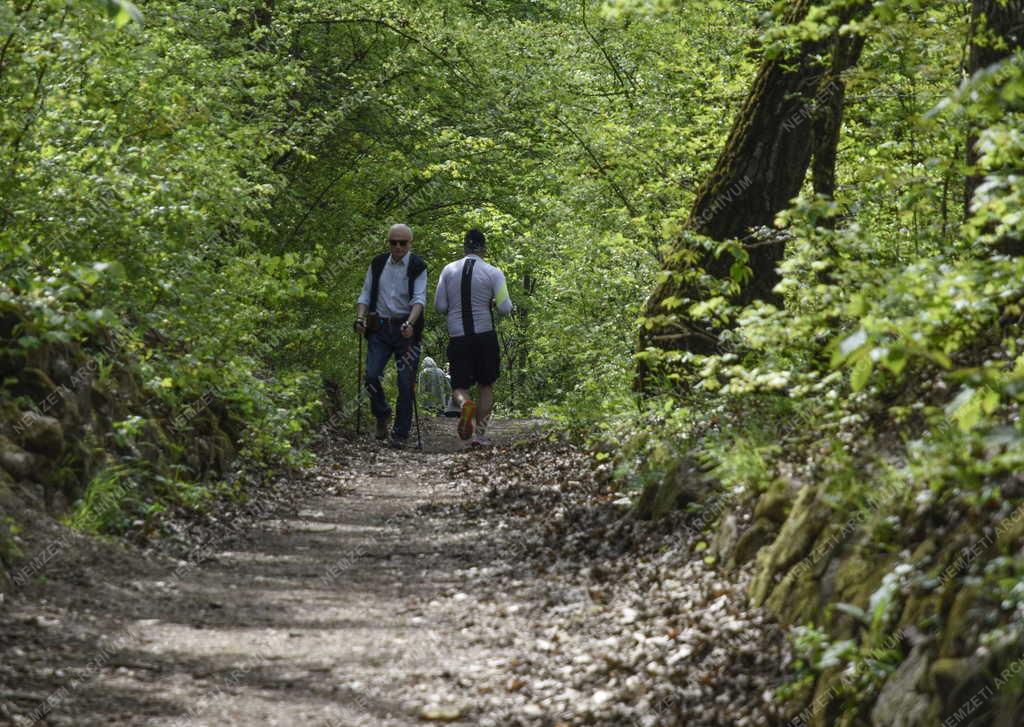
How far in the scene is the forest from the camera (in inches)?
167

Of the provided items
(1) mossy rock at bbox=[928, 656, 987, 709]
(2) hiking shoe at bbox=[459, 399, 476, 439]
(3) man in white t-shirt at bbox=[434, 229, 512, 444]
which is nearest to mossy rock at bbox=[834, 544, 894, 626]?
(1) mossy rock at bbox=[928, 656, 987, 709]

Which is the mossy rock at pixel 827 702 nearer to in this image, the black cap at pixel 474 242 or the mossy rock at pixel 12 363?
the mossy rock at pixel 12 363

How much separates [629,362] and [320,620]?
21.4 feet

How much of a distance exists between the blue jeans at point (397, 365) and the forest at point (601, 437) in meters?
0.67

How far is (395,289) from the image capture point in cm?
1361

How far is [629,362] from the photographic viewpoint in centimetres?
1191

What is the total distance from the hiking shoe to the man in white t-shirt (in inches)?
0.5

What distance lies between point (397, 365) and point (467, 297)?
144 cm

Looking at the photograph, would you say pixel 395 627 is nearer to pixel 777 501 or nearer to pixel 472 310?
pixel 777 501

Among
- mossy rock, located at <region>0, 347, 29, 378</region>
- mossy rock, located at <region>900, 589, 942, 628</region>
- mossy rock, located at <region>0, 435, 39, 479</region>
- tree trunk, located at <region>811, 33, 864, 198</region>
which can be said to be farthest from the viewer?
tree trunk, located at <region>811, 33, 864, 198</region>

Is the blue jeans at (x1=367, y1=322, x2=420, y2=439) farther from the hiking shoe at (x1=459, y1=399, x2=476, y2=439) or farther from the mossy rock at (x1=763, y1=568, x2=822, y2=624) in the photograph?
the mossy rock at (x1=763, y1=568, x2=822, y2=624)

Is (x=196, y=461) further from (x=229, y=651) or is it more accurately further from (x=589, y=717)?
(x=589, y=717)

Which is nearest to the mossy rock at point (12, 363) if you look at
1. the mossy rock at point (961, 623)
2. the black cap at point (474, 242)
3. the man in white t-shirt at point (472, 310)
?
the mossy rock at point (961, 623)

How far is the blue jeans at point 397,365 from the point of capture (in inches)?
536
